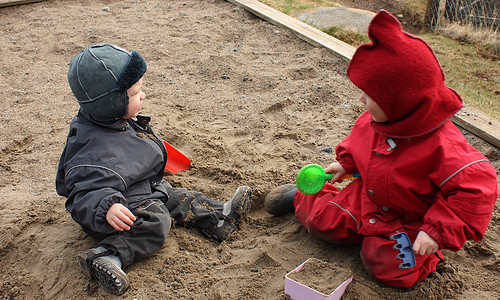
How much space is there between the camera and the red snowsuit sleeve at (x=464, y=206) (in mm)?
1587

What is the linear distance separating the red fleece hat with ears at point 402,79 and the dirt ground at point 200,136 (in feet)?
2.29

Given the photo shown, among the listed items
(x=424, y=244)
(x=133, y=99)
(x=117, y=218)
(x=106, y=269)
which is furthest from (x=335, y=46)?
(x=106, y=269)

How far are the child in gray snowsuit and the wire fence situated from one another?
501cm

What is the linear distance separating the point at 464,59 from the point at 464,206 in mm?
4049

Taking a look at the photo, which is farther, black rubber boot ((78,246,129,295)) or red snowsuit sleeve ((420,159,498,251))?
black rubber boot ((78,246,129,295))

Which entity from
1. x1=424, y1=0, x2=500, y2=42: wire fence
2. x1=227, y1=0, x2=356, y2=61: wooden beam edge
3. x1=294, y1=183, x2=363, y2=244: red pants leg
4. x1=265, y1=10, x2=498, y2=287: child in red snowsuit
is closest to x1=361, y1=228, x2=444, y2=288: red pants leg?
x1=265, y1=10, x2=498, y2=287: child in red snowsuit

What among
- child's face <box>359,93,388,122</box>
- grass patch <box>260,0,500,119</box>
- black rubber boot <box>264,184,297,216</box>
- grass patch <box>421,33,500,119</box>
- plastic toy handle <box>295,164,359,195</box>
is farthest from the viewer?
grass patch <box>260,0,500,119</box>

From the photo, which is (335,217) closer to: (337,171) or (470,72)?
(337,171)

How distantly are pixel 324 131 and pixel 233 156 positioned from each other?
0.64 m

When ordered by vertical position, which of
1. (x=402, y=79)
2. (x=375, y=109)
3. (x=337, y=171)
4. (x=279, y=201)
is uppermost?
(x=402, y=79)

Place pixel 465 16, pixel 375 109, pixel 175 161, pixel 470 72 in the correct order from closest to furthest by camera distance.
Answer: pixel 375 109 → pixel 175 161 → pixel 470 72 → pixel 465 16

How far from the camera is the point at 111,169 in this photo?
1928mm

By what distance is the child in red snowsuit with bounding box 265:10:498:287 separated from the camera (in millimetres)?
1588

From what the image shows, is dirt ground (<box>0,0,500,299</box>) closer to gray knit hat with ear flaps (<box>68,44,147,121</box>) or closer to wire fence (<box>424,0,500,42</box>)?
gray knit hat with ear flaps (<box>68,44,147,121</box>)
